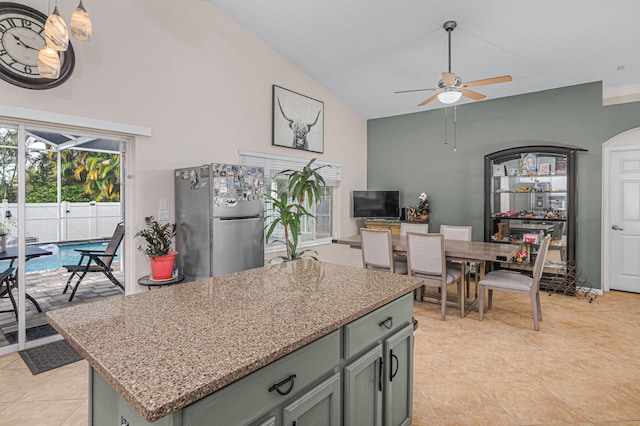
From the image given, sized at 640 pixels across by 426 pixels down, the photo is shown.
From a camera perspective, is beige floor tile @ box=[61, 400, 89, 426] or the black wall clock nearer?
beige floor tile @ box=[61, 400, 89, 426]

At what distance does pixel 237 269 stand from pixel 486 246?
281 cm

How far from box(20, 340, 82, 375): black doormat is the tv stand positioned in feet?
14.5

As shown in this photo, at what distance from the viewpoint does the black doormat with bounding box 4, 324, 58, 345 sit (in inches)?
116

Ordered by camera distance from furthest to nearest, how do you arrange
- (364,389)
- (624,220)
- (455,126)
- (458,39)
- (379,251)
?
1. (455,126)
2. (624,220)
3. (379,251)
4. (458,39)
5. (364,389)

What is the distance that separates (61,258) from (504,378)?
4217 millimetres

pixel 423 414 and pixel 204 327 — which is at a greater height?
pixel 204 327

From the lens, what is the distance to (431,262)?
3.72m

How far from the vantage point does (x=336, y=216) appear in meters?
5.91

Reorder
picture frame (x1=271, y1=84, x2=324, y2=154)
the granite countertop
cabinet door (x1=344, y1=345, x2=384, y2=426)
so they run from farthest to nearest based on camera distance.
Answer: picture frame (x1=271, y1=84, x2=324, y2=154)
cabinet door (x1=344, y1=345, x2=384, y2=426)
the granite countertop

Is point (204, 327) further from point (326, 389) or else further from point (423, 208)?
point (423, 208)

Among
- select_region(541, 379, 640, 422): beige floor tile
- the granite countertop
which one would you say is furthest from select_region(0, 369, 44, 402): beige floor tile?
select_region(541, 379, 640, 422): beige floor tile

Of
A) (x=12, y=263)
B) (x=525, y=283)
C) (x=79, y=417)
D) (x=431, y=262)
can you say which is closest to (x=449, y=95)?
(x=431, y=262)

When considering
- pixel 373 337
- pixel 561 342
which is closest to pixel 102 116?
pixel 373 337

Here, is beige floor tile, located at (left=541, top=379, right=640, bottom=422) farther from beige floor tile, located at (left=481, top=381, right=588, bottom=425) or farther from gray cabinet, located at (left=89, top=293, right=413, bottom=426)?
gray cabinet, located at (left=89, top=293, right=413, bottom=426)
